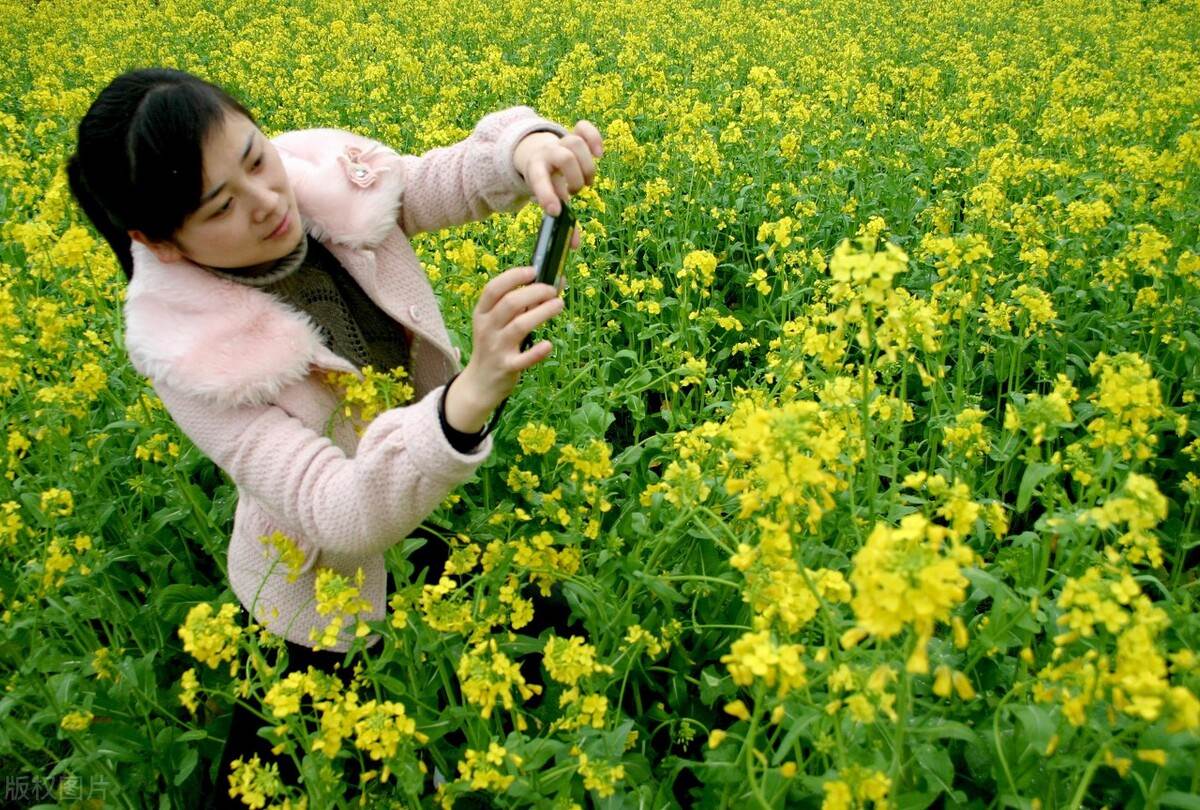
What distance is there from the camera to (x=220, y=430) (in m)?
2.02

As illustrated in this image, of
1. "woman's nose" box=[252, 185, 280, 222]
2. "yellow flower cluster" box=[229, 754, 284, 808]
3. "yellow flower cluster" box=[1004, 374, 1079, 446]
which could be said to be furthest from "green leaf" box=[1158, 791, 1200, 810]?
"woman's nose" box=[252, 185, 280, 222]

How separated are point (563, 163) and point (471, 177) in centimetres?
48

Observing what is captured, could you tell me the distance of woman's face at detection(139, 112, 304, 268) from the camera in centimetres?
193

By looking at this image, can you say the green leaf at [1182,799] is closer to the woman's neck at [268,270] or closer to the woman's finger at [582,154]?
the woman's finger at [582,154]

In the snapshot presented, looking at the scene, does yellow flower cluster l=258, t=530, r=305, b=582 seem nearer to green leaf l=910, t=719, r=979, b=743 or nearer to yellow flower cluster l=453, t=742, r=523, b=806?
yellow flower cluster l=453, t=742, r=523, b=806

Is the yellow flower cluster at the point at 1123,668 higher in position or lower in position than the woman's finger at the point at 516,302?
lower

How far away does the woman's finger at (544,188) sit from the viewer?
77.9 inches

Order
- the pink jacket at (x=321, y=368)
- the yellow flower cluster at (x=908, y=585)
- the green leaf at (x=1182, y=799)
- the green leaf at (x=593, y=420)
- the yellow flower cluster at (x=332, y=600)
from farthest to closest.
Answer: the green leaf at (x=593, y=420)
the pink jacket at (x=321, y=368)
the yellow flower cluster at (x=332, y=600)
the green leaf at (x=1182, y=799)
the yellow flower cluster at (x=908, y=585)

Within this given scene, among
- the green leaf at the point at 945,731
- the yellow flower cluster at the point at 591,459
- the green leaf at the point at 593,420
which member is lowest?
the green leaf at the point at 593,420

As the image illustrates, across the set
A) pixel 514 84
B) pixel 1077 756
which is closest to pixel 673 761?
pixel 1077 756

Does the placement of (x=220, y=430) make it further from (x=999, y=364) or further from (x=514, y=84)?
(x=514, y=84)

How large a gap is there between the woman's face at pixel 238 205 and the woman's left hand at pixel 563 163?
62cm

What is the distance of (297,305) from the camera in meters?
2.38

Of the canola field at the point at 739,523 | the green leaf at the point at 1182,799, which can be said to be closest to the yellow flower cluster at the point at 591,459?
the canola field at the point at 739,523
